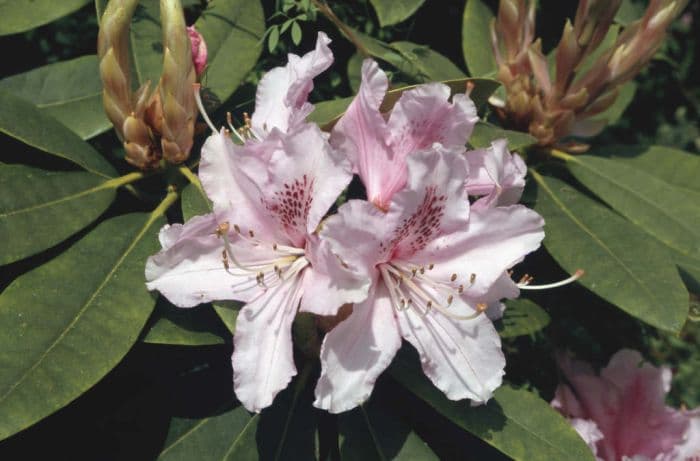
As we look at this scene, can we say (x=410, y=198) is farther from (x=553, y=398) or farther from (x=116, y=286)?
(x=553, y=398)

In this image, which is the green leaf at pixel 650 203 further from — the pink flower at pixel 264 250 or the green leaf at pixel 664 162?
the pink flower at pixel 264 250

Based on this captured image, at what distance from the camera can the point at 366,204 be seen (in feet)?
3.30

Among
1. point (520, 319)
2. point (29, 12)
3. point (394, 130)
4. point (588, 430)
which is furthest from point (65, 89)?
point (588, 430)

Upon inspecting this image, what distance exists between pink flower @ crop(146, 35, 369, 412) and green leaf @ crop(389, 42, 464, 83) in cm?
42

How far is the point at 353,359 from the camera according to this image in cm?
105

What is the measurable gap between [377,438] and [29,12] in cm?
103

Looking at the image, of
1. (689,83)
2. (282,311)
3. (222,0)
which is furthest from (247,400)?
(689,83)

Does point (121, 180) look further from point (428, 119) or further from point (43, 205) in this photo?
point (428, 119)

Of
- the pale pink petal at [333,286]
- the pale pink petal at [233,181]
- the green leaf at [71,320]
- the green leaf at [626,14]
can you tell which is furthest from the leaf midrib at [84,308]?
the green leaf at [626,14]

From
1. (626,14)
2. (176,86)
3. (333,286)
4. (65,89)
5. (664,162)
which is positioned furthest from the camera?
(626,14)

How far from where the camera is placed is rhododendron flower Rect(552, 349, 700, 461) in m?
1.70

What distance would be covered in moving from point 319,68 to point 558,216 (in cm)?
63

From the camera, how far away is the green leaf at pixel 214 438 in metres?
1.28

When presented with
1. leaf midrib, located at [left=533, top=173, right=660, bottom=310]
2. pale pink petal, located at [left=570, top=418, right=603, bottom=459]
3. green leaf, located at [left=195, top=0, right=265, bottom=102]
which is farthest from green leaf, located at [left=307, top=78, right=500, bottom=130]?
pale pink petal, located at [left=570, top=418, right=603, bottom=459]
